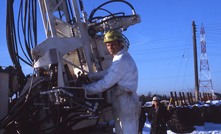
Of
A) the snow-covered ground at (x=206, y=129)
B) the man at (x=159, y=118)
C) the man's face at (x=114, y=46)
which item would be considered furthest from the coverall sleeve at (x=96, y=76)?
the snow-covered ground at (x=206, y=129)

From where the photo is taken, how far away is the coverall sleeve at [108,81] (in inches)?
198

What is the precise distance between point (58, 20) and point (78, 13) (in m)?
0.36

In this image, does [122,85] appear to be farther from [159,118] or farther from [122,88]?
[159,118]

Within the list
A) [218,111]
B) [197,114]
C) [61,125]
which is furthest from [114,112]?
[218,111]

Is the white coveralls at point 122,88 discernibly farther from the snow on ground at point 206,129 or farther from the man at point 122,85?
the snow on ground at point 206,129

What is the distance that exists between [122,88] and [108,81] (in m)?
0.28

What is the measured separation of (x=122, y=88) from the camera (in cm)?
523

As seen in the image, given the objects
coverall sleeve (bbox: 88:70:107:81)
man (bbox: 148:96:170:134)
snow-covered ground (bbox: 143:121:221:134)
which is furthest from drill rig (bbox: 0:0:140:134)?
snow-covered ground (bbox: 143:121:221:134)

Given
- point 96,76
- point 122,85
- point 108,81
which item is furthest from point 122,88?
point 96,76

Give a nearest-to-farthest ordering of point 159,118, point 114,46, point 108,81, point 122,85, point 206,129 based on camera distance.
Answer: point 108,81 → point 122,85 → point 114,46 → point 159,118 → point 206,129

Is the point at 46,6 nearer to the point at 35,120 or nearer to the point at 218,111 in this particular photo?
the point at 35,120

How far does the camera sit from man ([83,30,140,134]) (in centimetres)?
513

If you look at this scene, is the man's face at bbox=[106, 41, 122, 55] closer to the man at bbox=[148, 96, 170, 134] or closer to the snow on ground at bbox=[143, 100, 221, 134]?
the man at bbox=[148, 96, 170, 134]

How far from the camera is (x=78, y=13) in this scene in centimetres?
643
